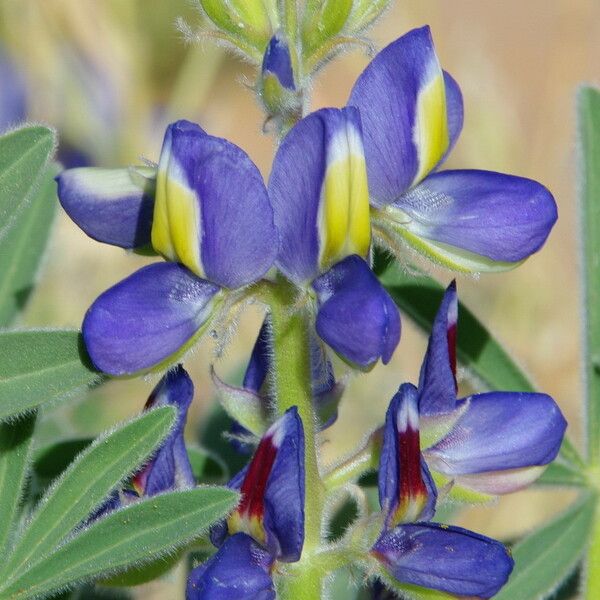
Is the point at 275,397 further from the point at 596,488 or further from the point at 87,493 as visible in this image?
the point at 596,488

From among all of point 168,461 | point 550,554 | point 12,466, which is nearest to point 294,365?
point 168,461

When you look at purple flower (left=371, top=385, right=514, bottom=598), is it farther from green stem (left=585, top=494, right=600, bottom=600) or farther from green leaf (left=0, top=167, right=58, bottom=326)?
green leaf (left=0, top=167, right=58, bottom=326)

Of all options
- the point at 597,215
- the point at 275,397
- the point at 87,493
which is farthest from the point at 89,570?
the point at 597,215

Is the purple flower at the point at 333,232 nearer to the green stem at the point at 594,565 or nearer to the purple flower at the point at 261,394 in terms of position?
the purple flower at the point at 261,394

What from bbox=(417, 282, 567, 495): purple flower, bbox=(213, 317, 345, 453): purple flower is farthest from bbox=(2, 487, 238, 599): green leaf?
bbox=(417, 282, 567, 495): purple flower

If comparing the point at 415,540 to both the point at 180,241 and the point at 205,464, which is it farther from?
the point at 205,464

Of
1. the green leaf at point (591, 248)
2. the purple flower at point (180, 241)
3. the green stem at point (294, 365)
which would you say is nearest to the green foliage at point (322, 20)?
the purple flower at point (180, 241)
